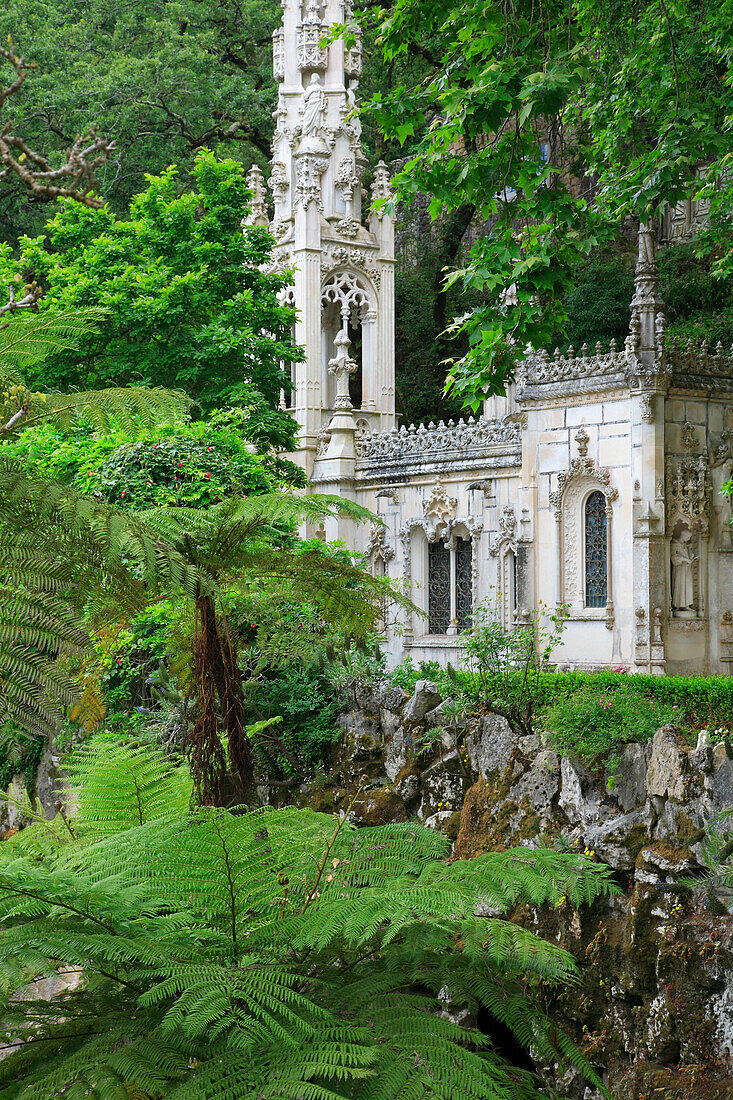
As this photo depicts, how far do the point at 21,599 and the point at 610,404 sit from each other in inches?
516

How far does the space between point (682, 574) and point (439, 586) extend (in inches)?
218

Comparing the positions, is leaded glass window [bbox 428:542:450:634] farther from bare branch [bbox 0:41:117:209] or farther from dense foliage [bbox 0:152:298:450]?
bare branch [bbox 0:41:117:209]

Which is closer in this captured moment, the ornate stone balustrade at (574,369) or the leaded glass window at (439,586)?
the ornate stone balustrade at (574,369)

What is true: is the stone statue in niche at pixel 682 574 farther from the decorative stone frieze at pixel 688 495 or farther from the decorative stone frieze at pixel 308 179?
the decorative stone frieze at pixel 308 179

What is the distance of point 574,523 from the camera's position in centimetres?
1764

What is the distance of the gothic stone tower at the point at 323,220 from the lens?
24609 mm

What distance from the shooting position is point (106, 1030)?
3.51 metres

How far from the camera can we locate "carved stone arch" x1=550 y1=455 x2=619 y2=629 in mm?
17203

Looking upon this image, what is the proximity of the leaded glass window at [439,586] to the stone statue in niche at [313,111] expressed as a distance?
33.4ft

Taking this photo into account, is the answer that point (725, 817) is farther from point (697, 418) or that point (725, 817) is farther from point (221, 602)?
point (697, 418)

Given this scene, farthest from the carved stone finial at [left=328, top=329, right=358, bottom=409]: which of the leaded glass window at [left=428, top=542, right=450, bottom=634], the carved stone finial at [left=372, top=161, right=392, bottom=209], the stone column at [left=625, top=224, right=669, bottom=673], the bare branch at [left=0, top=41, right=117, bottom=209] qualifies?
the bare branch at [left=0, top=41, right=117, bottom=209]

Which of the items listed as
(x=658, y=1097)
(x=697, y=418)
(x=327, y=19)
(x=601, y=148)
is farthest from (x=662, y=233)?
(x=658, y=1097)

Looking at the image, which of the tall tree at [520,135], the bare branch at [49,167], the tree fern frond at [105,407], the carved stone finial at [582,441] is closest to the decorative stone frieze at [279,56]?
the carved stone finial at [582,441]

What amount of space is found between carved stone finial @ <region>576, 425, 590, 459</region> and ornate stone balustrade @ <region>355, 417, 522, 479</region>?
1465 mm
